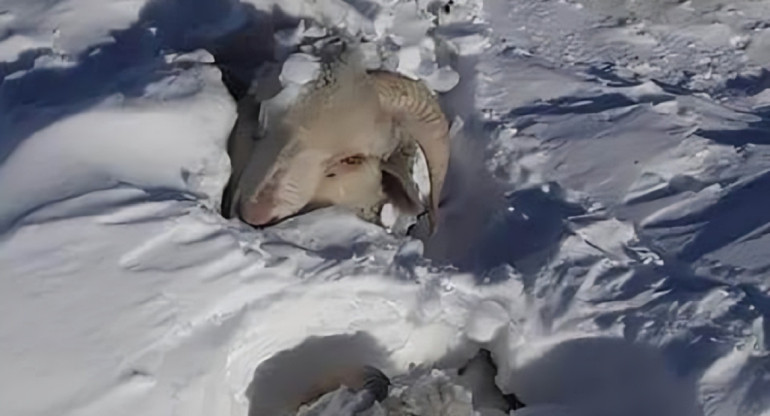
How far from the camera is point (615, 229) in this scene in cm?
206

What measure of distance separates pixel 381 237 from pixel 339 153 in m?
0.14

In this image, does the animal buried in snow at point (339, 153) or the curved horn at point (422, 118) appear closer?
the animal buried in snow at point (339, 153)

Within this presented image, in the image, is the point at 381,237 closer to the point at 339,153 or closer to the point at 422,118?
the point at 339,153

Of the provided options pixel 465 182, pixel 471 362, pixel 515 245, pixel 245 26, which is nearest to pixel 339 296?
pixel 471 362

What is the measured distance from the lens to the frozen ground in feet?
5.49

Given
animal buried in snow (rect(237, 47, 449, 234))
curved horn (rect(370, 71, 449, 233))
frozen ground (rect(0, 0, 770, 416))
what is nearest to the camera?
frozen ground (rect(0, 0, 770, 416))

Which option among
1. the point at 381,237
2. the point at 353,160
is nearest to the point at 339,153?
the point at 353,160

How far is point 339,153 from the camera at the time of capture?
2.01 meters

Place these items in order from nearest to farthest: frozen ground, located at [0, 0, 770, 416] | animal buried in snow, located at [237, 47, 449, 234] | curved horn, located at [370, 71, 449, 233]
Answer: frozen ground, located at [0, 0, 770, 416]
animal buried in snow, located at [237, 47, 449, 234]
curved horn, located at [370, 71, 449, 233]

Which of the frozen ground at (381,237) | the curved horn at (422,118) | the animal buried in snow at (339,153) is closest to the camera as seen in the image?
the frozen ground at (381,237)

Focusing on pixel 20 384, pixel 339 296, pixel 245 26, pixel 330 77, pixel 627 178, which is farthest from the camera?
pixel 245 26

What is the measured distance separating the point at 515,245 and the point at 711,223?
11.6 inches

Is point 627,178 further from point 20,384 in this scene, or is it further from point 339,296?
point 20,384

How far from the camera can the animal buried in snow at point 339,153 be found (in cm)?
199
